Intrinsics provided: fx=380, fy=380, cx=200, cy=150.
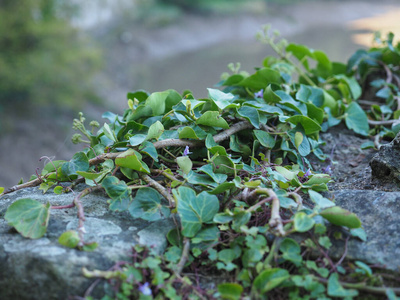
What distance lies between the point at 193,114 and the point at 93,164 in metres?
0.20

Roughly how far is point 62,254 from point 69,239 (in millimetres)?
21

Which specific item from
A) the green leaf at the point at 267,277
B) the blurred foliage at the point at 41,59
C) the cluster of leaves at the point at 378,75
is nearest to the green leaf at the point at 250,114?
the green leaf at the point at 267,277

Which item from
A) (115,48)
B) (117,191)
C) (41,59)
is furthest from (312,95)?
(115,48)

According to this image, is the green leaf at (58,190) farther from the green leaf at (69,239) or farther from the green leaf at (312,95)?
the green leaf at (312,95)

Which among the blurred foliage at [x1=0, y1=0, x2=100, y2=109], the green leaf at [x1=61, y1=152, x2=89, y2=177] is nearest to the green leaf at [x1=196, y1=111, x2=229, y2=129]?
the green leaf at [x1=61, y1=152, x2=89, y2=177]

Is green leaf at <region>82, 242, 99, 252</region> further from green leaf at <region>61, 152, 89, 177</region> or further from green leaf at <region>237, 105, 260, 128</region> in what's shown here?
green leaf at <region>237, 105, 260, 128</region>

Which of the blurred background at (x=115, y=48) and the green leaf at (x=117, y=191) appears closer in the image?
the green leaf at (x=117, y=191)

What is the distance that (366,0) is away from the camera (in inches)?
420

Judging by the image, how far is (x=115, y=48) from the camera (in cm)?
660

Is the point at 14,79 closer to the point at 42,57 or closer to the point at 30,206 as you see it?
the point at 42,57

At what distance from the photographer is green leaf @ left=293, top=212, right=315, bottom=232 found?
0.50 metres

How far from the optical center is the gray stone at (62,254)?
0.50m

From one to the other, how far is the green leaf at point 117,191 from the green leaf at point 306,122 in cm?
35

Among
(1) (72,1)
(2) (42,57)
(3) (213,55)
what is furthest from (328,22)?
(2) (42,57)
